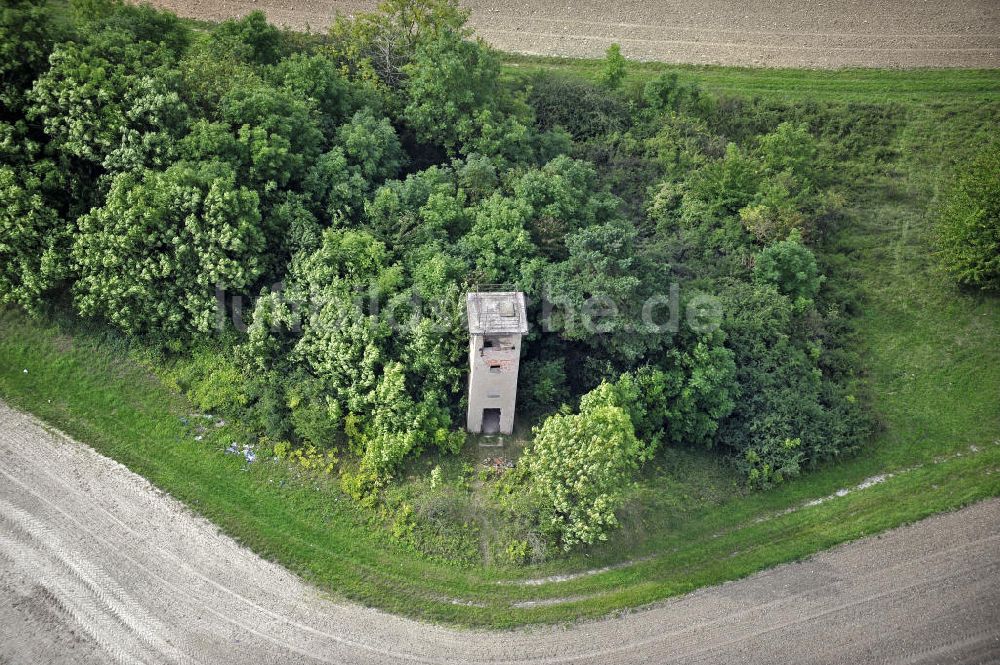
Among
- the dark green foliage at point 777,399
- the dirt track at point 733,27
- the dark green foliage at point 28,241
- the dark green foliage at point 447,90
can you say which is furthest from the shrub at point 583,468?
the dirt track at point 733,27

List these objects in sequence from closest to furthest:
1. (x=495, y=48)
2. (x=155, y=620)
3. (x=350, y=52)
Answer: (x=155, y=620) < (x=350, y=52) < (x=495, y=48)

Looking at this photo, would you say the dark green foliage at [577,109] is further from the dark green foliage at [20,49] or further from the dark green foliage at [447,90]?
the dark green foliage at [20,49]

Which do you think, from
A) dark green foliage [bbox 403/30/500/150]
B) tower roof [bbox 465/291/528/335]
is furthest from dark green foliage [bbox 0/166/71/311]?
tower roof [bbox 465/291/528/335]

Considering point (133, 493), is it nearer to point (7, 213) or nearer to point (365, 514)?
point (365, 514)

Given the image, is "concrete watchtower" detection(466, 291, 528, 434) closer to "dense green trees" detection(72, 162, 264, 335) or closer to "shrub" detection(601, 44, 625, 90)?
"dense green trees" detection(72, 162, 264, 335)

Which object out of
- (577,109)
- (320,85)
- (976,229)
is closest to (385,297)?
(320,85)

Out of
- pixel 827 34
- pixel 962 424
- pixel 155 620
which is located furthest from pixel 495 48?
pixel 155 620
